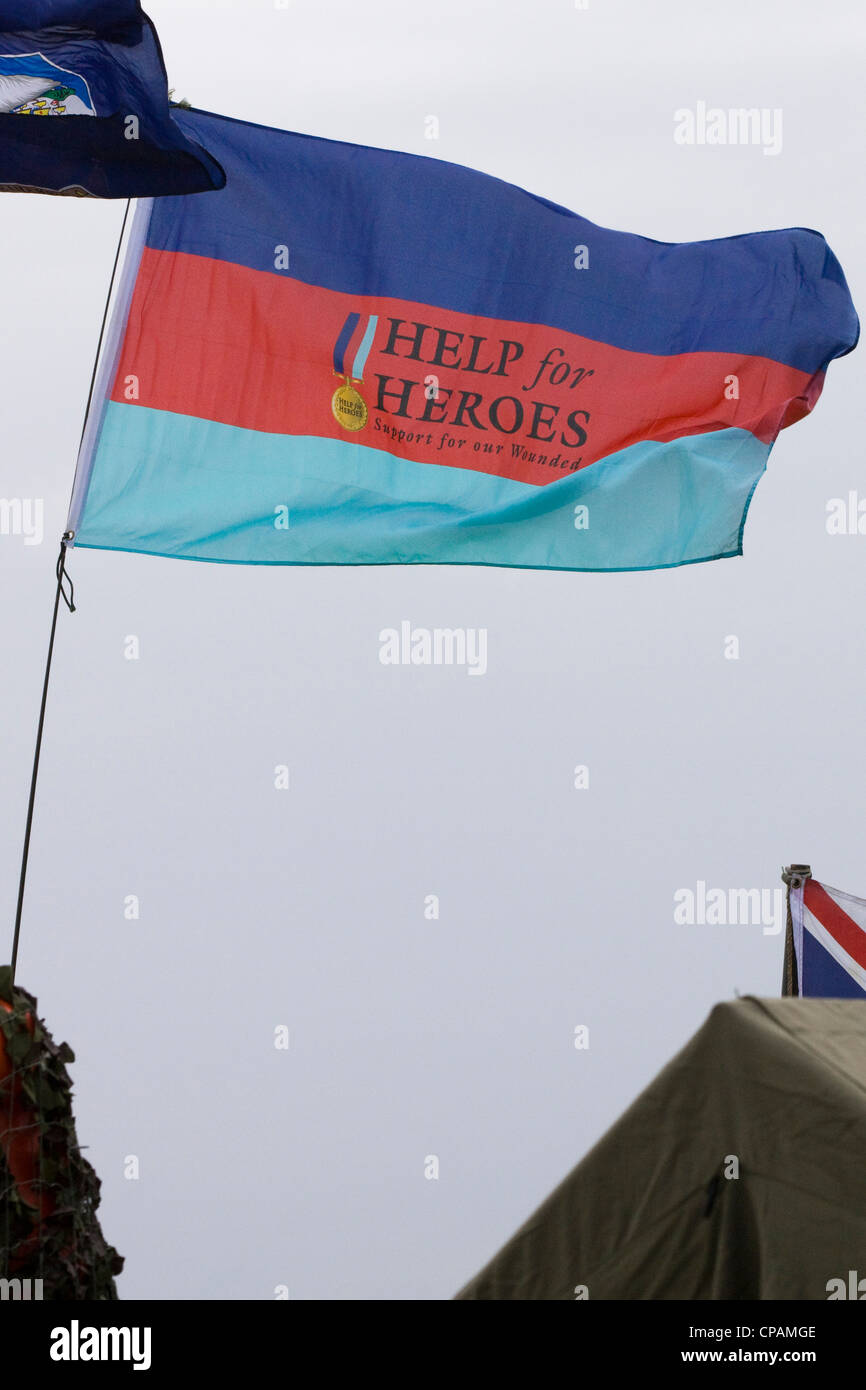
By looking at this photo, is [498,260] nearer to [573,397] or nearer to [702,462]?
[573,397]

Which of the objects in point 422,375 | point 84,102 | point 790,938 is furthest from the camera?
point 422,375

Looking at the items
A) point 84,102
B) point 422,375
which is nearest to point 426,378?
point 422,375

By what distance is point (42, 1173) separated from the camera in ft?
19.2

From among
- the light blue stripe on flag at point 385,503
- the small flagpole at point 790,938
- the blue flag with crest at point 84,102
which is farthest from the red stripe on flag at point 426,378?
the small flagpole at point 790,938

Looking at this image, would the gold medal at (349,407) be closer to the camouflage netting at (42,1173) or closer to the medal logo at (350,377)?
the medal logo at (350,377)

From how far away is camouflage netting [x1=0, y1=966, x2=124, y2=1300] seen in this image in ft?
19.0

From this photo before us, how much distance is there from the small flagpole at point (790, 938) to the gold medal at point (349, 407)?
388 cm

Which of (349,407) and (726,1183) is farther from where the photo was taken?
(349,407)

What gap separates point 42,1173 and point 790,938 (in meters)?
6.85

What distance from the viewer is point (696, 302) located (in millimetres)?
13461

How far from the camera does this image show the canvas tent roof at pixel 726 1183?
5.23 metres

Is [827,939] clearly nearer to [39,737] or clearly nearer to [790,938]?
[790,938]
